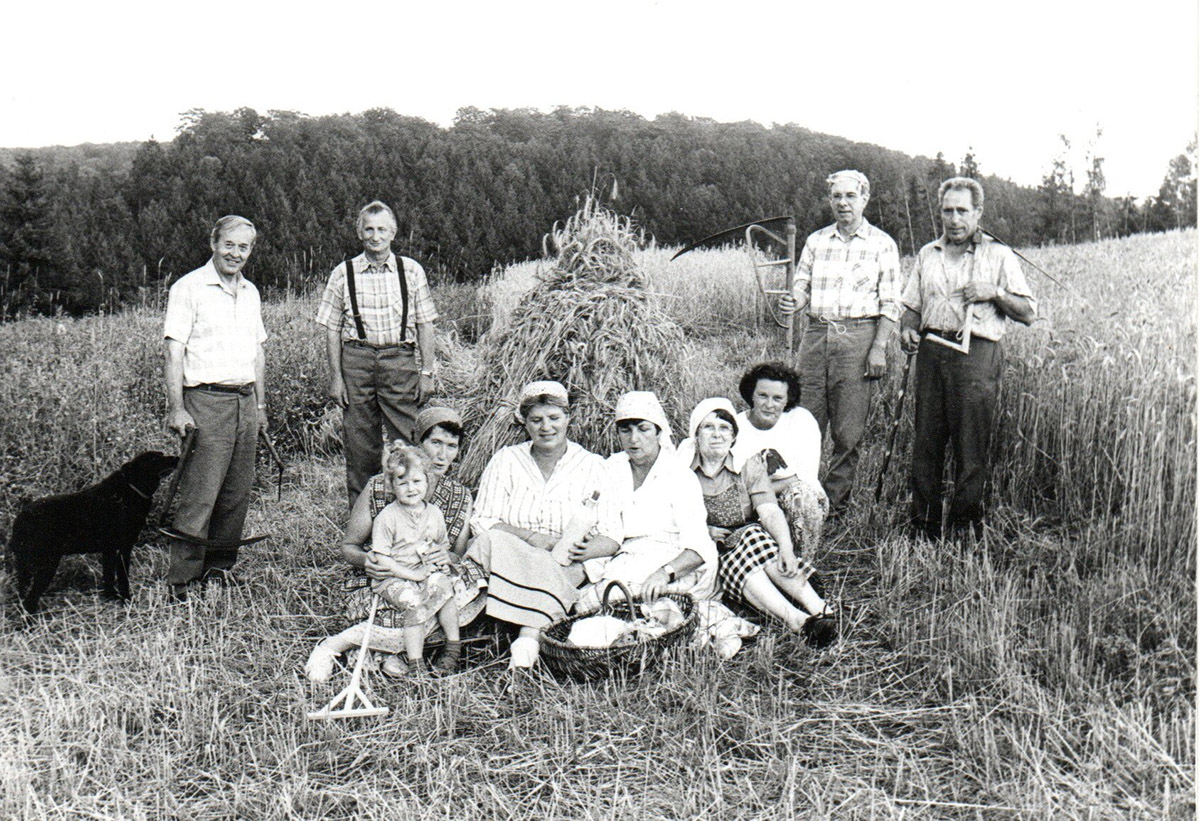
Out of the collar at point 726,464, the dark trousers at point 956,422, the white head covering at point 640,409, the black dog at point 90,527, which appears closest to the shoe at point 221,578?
the black dog at point 90,527

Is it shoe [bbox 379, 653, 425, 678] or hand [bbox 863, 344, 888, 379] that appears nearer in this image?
shoe [bbox 379, 653, 425, 678]

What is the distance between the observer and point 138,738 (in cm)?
320

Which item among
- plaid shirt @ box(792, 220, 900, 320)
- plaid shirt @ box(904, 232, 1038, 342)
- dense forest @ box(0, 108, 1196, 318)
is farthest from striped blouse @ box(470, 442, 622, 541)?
dense forest @ box(0, 108, 1196, 318)

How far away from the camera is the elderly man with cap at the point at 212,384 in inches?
167

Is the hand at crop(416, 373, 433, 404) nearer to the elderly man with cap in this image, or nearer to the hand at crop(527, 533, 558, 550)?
the elderly man with cap

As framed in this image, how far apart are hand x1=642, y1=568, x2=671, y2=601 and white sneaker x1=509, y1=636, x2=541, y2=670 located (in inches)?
19.4

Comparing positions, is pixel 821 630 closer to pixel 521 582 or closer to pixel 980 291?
pixel 521 582

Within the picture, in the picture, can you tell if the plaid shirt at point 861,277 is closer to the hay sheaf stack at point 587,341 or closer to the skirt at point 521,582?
the hay sheaf stack at point 587,341

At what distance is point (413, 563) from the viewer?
3.74m

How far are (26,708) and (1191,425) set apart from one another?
4.64 meters

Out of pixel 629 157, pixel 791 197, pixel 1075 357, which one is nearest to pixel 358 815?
pixel 1075 357

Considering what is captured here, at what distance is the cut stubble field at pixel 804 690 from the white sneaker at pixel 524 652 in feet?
0.32

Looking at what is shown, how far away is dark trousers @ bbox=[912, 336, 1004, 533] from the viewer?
14.8 feet

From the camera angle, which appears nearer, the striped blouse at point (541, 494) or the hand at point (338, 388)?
the striped blouse at point (541, 494)
